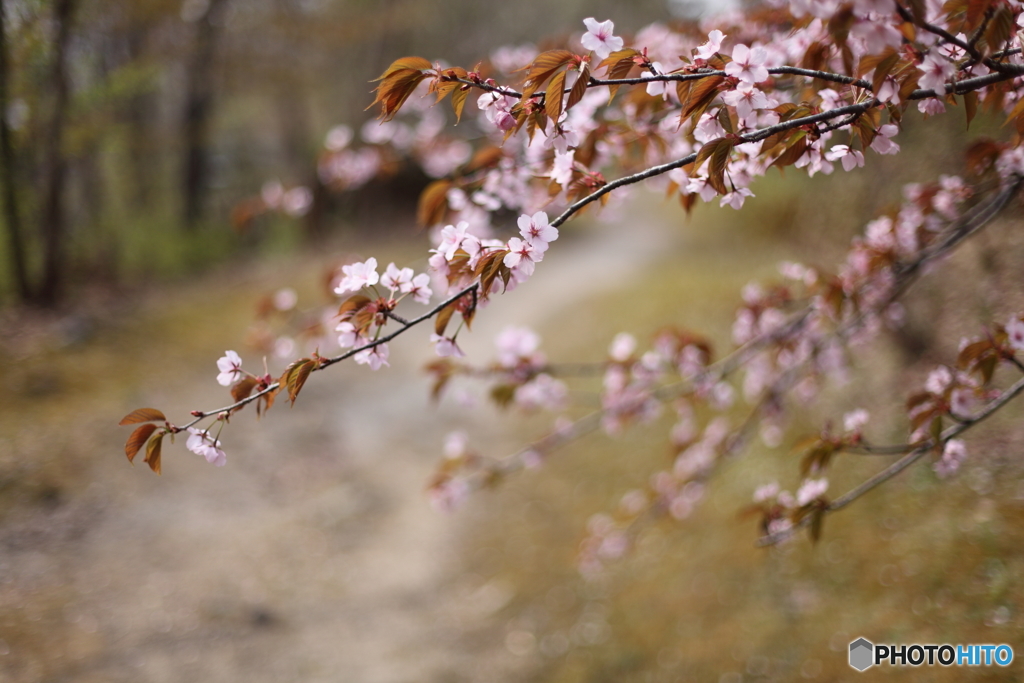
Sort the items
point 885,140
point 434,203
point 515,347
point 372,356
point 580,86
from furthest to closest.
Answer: point 515,347, point 434,203, point 372,356, point 885,140, point 580,86

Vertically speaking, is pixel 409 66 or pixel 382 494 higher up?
pixel 382 494

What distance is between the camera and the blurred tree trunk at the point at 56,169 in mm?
4699

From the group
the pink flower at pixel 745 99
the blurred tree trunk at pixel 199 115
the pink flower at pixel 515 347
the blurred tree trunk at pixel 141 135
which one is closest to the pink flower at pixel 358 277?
the pink flower at pixel 745 99

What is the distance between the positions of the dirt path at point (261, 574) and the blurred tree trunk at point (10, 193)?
6.16 ft

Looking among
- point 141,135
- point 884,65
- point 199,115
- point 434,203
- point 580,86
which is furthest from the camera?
point 199,115

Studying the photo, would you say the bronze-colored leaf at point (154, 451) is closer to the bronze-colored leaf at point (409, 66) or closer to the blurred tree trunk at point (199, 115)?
the bronze-colored leaf at point (409, 66)

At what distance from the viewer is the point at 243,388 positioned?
47.4 inches

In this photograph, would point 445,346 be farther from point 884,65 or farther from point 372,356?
point 884,65

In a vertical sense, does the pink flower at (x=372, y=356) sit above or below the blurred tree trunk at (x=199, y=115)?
below

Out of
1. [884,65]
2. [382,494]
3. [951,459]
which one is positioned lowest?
[951,459]

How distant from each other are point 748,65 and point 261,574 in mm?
3665

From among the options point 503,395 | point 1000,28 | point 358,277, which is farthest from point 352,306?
point 1000,28

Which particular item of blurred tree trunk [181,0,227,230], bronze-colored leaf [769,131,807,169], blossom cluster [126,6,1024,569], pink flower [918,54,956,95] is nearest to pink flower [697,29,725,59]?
blossom cluster [126,6,1024,569]

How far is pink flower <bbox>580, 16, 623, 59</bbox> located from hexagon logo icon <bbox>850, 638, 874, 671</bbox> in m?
2.30
